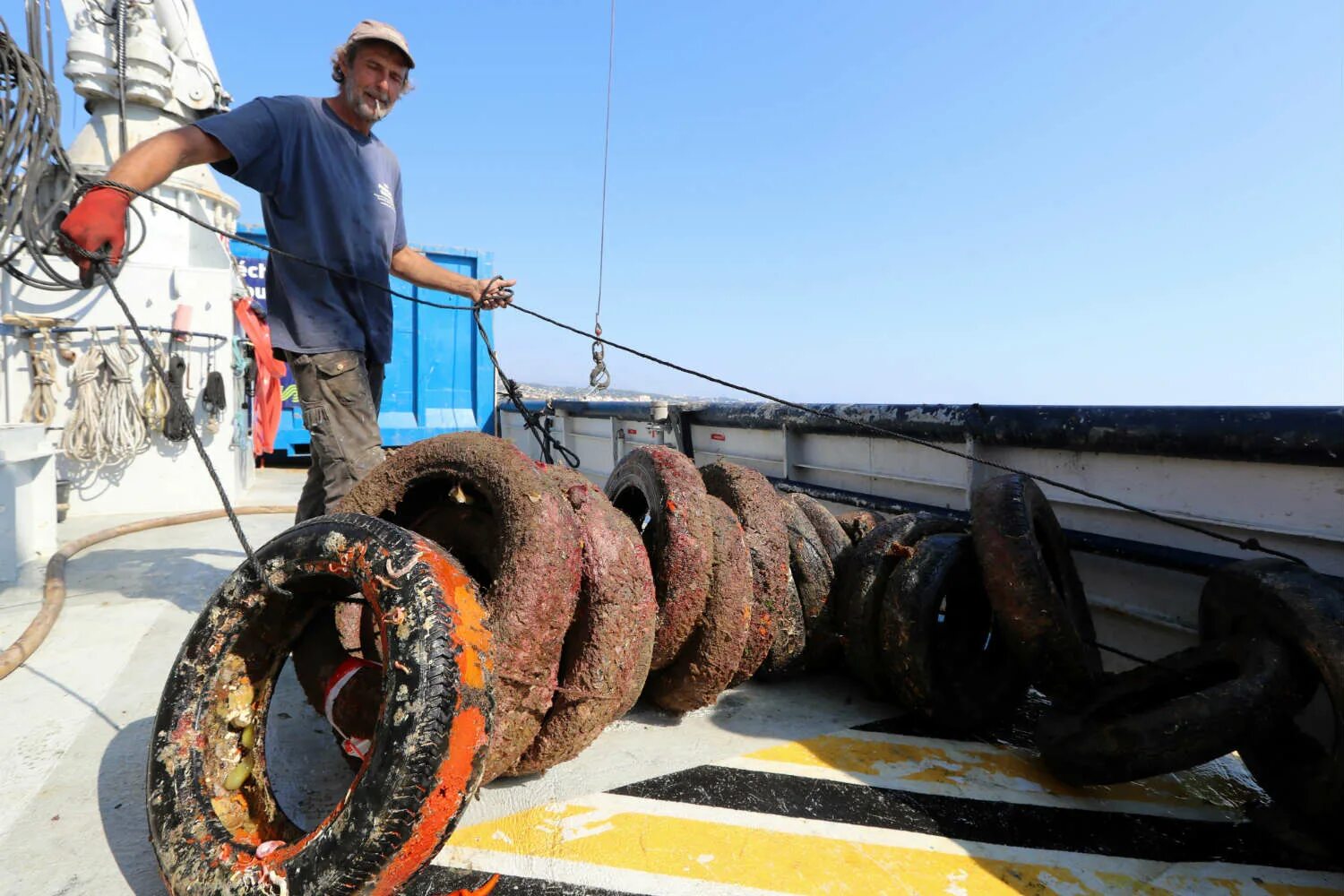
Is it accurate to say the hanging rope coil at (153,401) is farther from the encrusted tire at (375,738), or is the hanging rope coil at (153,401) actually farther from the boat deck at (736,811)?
the encrusted tire at (375,738)

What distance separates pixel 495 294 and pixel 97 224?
4.01ft

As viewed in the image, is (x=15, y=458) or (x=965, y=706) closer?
(x=965, y=706)

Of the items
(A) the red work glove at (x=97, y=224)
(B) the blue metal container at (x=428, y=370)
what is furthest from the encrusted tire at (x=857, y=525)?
(B) the blue metal container at (x=428, y=370)

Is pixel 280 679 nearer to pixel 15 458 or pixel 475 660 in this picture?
pixel 475 660

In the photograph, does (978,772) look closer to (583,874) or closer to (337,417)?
(583,874)

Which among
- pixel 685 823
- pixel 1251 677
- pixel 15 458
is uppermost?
pixel 15 458

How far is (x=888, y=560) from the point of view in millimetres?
2494

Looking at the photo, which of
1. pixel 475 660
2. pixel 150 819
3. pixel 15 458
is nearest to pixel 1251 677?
pixel 475 660

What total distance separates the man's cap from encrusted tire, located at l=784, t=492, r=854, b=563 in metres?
2.28

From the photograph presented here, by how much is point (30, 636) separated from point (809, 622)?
284 cm

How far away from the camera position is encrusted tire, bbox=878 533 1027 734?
2.26 m

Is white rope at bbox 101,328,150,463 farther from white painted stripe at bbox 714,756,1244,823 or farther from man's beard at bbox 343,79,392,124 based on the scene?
white painted stripe at bbox 714,756,1244,823

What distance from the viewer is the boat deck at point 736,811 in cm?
158

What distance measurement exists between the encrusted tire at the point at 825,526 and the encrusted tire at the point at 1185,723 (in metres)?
Answer: 1.02
